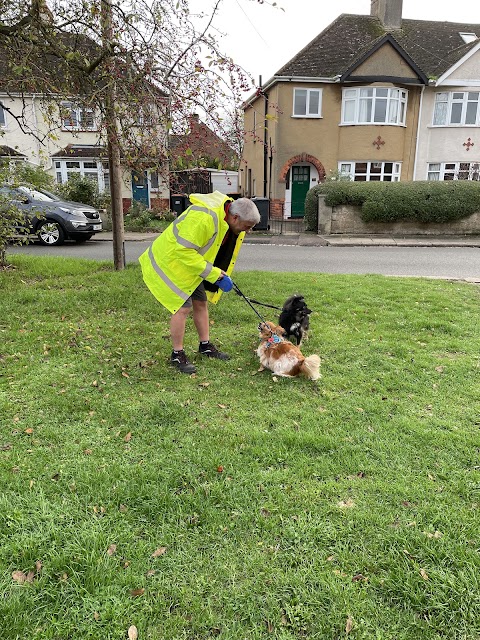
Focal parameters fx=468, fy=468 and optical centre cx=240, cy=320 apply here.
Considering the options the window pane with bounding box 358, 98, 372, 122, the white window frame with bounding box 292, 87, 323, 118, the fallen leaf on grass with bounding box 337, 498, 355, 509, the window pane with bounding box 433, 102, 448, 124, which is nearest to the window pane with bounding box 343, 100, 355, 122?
the window pane with bounding box 358, 98, 372, 122

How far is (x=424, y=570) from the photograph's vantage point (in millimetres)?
2242

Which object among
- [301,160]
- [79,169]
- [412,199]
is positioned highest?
[301,160]

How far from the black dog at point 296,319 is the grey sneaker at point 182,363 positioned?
1227 millimetres

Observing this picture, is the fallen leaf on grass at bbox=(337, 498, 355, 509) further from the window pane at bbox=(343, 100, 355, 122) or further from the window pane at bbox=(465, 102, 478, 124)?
the window pane at bbox=(465, 102, 478, 124)

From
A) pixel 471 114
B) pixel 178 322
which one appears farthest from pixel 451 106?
pixel 178 322

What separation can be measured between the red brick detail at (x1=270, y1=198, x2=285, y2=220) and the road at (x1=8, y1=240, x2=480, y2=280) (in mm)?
8728

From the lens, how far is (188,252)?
4.23 meters

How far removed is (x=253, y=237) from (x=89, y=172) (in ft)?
39.0

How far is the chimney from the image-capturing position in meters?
25.1

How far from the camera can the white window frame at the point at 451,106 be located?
78.0ft

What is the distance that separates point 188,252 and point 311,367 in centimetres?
153

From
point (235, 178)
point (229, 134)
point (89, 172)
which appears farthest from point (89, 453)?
point (235, 178)

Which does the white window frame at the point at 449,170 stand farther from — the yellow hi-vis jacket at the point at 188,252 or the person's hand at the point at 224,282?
the person's hand at the point at 224,282

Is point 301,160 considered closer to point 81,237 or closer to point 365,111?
point 365,111
